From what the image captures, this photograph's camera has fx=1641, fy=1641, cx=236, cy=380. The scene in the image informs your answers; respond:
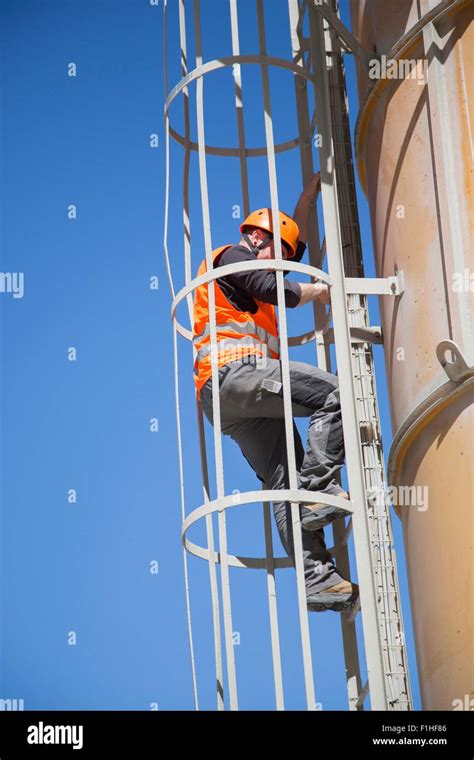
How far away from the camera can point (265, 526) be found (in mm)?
15742

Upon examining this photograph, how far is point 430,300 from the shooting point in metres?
15.0

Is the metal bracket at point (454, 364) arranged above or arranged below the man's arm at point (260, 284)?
below

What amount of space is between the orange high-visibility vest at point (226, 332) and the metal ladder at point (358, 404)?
2.92 ft

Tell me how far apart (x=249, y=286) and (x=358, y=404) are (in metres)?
1.62

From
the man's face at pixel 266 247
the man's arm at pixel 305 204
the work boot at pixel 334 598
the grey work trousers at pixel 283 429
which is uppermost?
the man's arm at pixel 305 204

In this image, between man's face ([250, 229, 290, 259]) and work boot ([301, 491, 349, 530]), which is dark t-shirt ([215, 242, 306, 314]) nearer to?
man's face ([250, 229, 290, 259])

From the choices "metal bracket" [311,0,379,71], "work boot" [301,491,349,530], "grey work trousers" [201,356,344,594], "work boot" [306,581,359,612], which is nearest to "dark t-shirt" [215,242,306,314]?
"grey work trousers" [201,356,344,594]

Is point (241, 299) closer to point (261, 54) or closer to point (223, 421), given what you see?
point (223, 421)

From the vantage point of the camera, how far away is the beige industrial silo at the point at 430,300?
1410 cm

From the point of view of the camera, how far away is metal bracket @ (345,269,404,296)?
15.6 meters

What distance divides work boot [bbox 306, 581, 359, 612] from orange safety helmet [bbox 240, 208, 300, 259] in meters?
3.41

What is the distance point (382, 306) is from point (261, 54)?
9.07 feet

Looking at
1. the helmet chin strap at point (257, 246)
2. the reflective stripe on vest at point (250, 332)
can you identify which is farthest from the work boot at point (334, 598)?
the helmet chin strap at point (257, 246)

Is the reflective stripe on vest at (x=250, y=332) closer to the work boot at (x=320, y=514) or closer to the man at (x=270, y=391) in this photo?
the man at (x=270, y=391)
